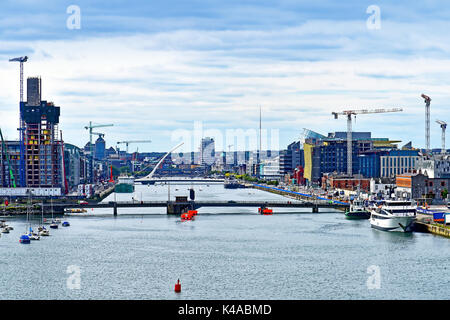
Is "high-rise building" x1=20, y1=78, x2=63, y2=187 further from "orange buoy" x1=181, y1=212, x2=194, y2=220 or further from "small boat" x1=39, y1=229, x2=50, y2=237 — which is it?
"small boat" x1=39, y1=229, x2=50, y2=237

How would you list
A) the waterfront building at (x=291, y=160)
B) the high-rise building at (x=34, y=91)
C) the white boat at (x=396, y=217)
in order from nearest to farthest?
the white boat at (x=396, y=217) < the high-rise building at (x=34, y=91) < the waterfront building at (x=291, y=160)

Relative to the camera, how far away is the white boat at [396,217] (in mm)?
60219

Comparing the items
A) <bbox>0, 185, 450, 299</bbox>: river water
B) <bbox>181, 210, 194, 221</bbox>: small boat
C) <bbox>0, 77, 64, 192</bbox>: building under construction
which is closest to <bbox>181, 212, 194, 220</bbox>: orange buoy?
<bbox>181, 210, 194, 221</bbox>: small boat

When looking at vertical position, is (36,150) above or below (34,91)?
below

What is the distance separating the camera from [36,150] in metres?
114

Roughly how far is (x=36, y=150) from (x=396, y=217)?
73.2 m

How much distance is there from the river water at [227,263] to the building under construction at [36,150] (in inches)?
1952

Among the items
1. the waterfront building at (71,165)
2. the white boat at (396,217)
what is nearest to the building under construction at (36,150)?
the waterfront building at (71,165)

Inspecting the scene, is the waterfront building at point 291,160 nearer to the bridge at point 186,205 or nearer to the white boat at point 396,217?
the bridge at point 186,205

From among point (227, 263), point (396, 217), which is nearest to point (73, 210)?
point (396, 217)

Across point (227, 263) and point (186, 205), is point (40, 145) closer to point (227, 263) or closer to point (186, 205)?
point (186, 205)

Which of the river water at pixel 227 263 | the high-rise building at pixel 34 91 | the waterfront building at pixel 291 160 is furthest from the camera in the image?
the waterfront building at pixel 291 160

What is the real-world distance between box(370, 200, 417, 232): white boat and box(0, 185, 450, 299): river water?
137 cm

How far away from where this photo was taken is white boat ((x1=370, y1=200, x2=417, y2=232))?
60.2m
